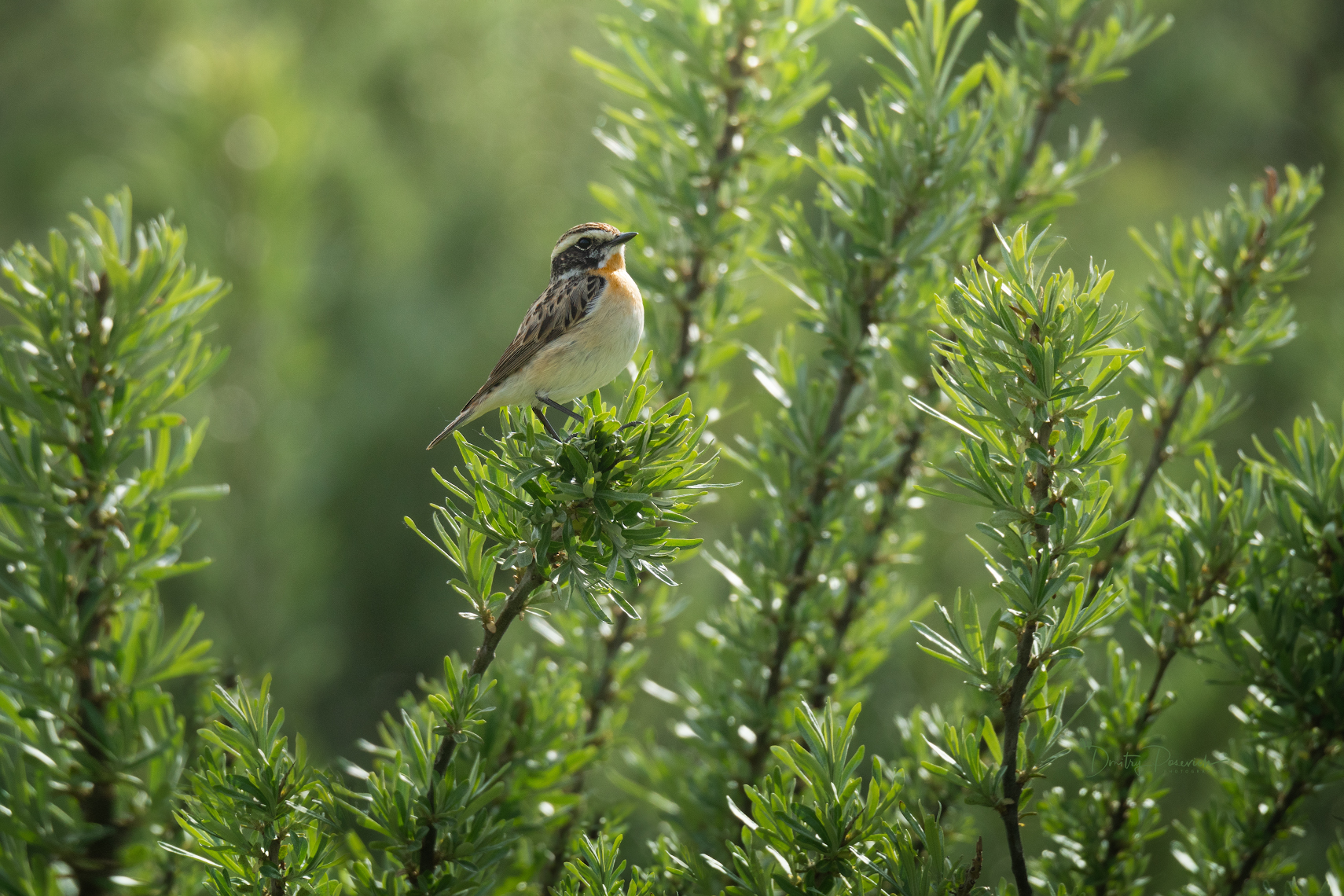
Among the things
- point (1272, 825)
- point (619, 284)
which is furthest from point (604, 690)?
point (1272, 825)

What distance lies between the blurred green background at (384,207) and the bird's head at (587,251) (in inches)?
9.7

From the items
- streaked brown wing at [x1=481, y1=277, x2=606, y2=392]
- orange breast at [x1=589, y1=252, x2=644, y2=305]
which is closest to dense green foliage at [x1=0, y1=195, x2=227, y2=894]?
orange breast at [x1=589, y1=252, x2=644, y2=305]

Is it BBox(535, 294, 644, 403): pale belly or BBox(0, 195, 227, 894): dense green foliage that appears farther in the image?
BBox(535, 294, 644, 403): pale belly

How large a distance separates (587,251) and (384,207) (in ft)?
5.34

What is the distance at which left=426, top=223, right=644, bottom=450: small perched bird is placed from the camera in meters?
1.82

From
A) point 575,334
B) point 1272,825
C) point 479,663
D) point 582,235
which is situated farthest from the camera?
point 582,235

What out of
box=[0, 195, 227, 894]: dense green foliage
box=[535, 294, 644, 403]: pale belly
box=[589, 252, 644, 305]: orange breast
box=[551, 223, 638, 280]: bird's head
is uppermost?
box=[551, 223, 638, 280]: bird's head

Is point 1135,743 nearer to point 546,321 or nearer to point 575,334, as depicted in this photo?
point 575,334

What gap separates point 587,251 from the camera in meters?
2.39

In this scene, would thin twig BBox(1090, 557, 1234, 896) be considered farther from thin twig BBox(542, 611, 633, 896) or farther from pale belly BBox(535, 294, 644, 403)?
pale belly BBox(535, 294, 644, 403)

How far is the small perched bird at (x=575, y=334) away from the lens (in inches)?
71.6

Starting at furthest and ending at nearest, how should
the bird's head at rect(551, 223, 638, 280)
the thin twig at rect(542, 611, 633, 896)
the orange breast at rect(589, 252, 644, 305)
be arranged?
the bird's head at rect(551, 223, 638, 280)
the orange breast at rect(589, 252, 644, 305)
the thin twig at rect(542, 611, 633, 896)

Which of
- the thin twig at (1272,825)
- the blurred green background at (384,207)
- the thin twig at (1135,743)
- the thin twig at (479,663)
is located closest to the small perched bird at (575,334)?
the blurred green background at (384,207)

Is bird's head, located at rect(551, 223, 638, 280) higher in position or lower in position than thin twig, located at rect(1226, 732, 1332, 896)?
higher
